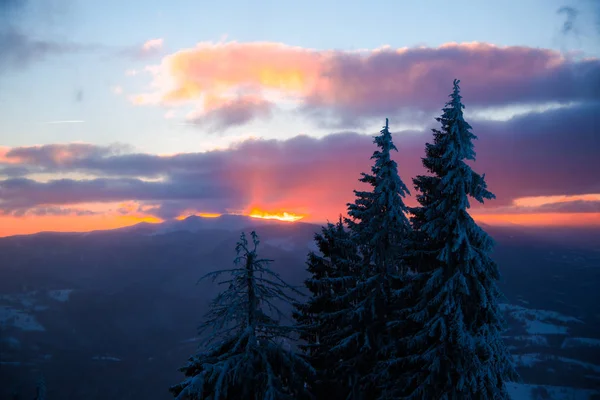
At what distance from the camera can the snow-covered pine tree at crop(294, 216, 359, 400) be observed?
2031 centimetres

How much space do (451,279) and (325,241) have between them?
28.0 ft

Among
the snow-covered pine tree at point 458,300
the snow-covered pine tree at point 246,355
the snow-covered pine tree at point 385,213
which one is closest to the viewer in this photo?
the snow-covered pine tree at point 246,355

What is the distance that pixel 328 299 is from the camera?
842 inches

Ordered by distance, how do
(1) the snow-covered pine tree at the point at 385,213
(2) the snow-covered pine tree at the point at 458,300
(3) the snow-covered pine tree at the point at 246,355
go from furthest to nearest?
(1) the snow-covered pine tree at the point at 385,213 < (2) the snow-covered pine tree at the point at 458,300 < (3) the snow-covered pine tree at the point at 246,355

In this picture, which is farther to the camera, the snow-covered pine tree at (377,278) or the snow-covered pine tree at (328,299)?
the snow-covered pine tree at (328,299)

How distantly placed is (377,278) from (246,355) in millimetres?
9100

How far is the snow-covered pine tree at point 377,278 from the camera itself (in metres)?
18.8

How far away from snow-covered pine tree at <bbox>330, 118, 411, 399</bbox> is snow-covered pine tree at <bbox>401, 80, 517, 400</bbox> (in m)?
2.25

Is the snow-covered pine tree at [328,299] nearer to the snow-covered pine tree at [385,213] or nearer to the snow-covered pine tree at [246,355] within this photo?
the snow-covered pine tree at [385,213]

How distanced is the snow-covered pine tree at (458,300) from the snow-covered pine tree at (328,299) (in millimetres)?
4744

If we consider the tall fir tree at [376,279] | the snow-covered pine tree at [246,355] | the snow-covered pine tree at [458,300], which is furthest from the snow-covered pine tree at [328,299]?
the snow-covered pine tree at [246,355]

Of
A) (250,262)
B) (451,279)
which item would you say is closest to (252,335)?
(250,262)

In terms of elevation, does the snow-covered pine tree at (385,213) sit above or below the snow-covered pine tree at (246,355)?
above

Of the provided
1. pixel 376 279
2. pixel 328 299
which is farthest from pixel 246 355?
pixel 328 299
